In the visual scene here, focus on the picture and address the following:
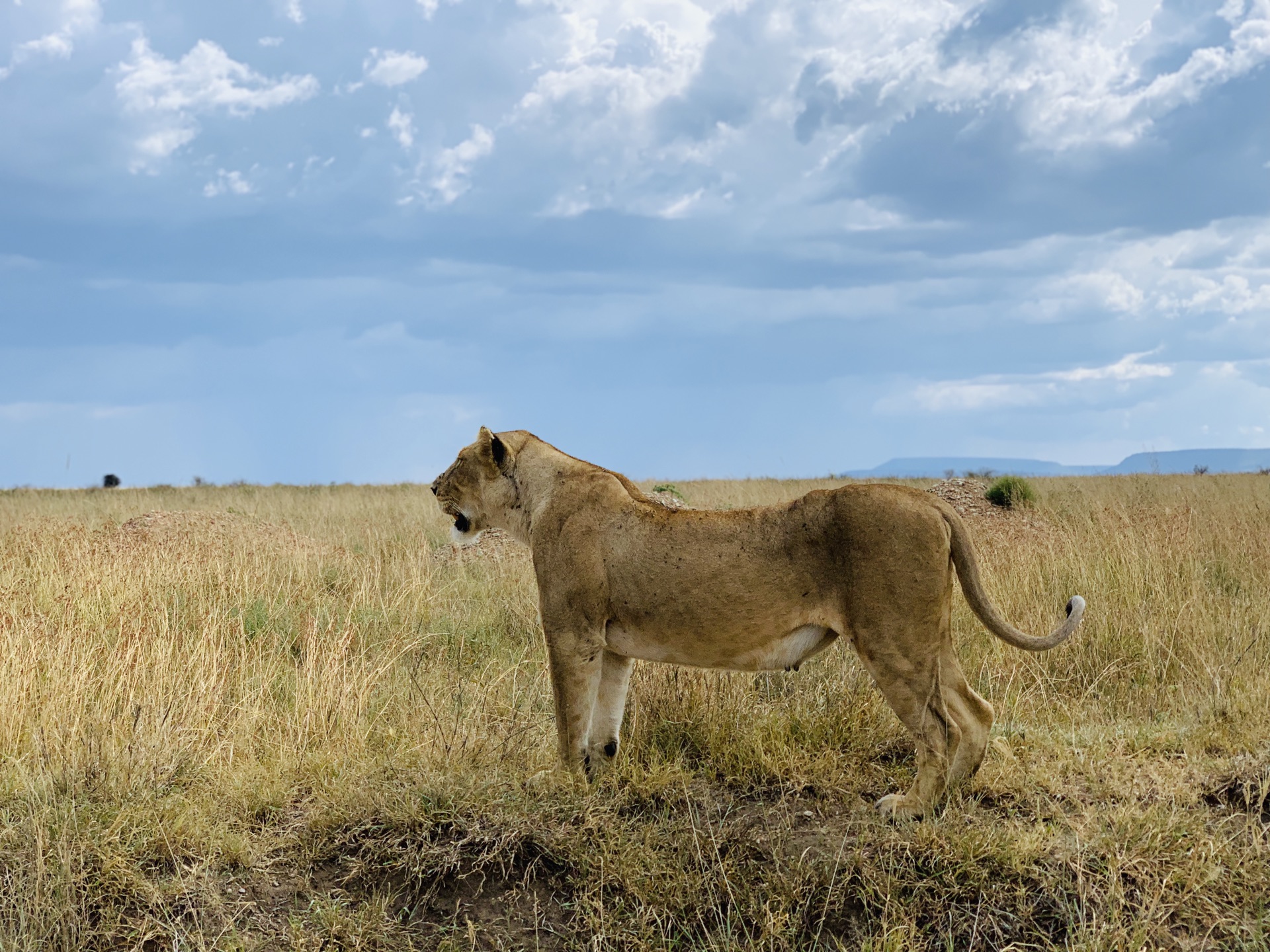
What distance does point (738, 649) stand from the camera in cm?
526

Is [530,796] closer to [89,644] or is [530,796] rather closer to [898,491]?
[898,491]

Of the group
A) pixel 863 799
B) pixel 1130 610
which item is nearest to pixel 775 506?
pixel 863 799

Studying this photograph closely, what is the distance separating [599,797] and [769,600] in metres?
1.44

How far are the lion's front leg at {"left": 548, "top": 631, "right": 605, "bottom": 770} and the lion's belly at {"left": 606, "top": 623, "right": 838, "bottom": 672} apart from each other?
0.69ft

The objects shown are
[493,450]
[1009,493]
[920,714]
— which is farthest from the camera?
[1009,493]

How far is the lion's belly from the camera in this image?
523 centimetres

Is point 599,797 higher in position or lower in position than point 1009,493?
lower

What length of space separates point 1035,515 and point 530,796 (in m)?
13.8

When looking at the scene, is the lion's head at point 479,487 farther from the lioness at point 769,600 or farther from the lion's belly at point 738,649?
the lion's belly at point 738,649

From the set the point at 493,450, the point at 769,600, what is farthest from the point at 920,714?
the point at 493,450

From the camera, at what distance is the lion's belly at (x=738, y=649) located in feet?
17.2

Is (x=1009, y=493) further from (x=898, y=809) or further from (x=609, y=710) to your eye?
(x=609, y=710)

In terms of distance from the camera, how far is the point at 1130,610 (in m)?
9.39

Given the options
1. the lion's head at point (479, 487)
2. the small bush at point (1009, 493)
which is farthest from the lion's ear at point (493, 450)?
the small bush at point (1009, 493)
